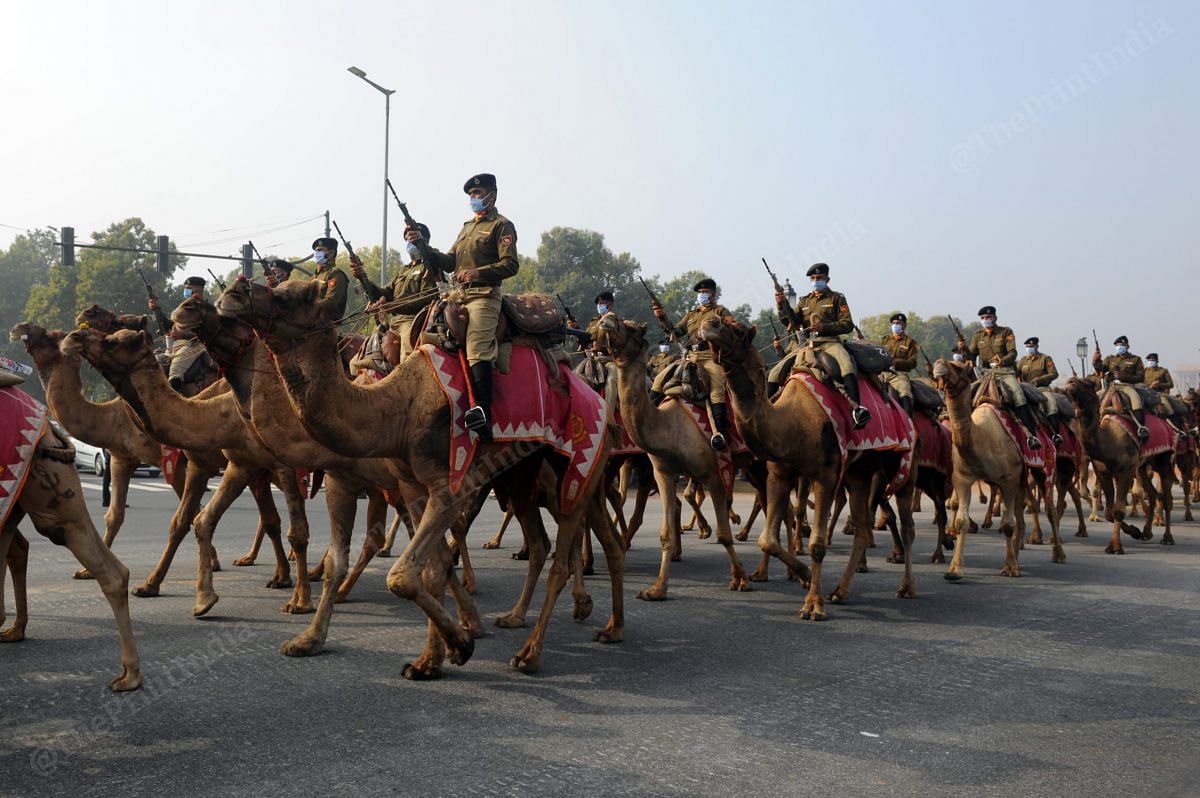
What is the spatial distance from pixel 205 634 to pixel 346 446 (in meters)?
2.73

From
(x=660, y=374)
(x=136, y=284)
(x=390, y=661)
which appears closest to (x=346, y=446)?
(x=390, y=661)

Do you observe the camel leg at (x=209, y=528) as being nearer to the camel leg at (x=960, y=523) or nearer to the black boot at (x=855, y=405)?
the black boot at (x=855, y=405)

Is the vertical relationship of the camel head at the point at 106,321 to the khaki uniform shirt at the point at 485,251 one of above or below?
below

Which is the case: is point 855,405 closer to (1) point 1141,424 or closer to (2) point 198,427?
(2) point 198,427

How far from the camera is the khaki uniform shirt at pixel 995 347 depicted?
15.8 meters

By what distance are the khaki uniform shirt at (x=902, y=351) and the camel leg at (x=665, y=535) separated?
429cm

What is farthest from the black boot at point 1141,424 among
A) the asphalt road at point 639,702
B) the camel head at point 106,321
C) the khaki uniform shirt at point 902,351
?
the camel head at point 106,321

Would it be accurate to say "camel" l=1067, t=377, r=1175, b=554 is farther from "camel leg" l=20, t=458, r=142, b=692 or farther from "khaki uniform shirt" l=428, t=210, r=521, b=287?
"camel leg" l=20, t=458, r=142, b=692

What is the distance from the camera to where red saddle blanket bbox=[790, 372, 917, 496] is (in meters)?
10.9

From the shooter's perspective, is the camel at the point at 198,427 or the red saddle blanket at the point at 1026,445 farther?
the red saddle blanket at the point at 1026,445

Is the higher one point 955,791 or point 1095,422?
point 1095,422

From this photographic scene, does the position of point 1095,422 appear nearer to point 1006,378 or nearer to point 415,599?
point 1006,378

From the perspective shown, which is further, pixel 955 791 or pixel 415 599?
pixel 415 599

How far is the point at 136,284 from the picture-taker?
5809 centimetres
